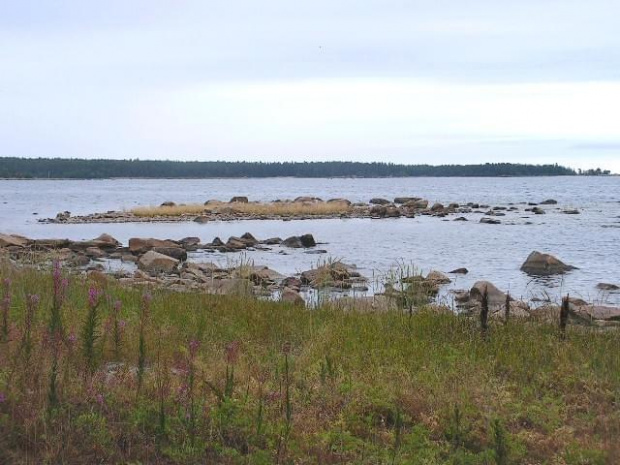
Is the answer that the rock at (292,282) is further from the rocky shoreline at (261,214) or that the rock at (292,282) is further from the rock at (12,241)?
the rocky shoreline at (261,214)

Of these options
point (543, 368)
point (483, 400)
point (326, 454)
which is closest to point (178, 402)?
point (326, 454)

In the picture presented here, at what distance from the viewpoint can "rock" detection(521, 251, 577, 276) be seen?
23.7 m

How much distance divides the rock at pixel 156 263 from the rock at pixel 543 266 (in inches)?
480

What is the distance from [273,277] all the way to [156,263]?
4892 millimetres

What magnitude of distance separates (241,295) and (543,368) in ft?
19.6

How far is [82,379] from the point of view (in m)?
5.80

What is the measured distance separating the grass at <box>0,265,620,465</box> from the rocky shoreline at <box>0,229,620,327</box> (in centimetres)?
138

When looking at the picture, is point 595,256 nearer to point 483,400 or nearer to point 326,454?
point 483,400

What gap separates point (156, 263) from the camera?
24.1m

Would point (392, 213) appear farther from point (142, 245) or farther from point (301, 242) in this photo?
point (142, 245)

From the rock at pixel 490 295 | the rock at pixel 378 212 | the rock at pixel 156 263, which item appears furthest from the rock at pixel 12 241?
the rock at pixel 378 212

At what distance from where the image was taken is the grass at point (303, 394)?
495 cm

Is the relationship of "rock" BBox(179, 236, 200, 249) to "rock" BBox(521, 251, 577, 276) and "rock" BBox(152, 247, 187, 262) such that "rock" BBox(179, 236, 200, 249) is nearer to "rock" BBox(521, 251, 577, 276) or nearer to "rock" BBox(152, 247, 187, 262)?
"rock" BBox(152, 247, 187, 262)

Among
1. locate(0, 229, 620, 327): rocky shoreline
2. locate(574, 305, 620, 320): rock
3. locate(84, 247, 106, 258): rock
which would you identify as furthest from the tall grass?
locate(574, 305, 620, 320): rock
